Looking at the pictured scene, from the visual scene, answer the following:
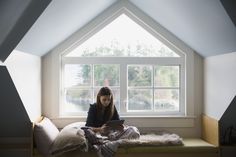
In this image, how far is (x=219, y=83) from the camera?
370cm

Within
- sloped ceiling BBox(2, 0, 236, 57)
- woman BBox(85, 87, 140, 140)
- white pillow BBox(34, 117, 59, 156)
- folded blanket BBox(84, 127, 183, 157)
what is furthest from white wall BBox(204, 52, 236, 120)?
white pillow BBox(34, 117, 59, 156)

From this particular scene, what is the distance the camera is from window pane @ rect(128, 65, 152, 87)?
170 inches

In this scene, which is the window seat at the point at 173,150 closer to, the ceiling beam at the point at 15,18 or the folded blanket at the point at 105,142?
the folded blanket at the point at 105,142

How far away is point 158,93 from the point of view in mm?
4336

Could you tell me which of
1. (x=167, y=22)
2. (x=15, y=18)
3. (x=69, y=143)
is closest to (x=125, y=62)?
(x=167, y=22)

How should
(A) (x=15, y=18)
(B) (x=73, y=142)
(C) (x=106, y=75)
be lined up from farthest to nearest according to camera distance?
1. (C) (x=106, y=75)
2. (B) (x=73, y=142)
3. (A) (x=15, y=18)

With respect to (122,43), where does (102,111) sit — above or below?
below

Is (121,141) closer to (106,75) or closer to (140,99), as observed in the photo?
(140,99)

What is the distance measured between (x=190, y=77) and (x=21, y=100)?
2.16 meters

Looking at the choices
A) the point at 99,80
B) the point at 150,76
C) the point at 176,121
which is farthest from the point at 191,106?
the point at 99,80

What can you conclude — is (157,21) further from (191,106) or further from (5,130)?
(5,130)

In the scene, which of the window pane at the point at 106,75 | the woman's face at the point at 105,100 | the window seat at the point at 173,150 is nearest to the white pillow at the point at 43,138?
the window seat at the point at 173,150

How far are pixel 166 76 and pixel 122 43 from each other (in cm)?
73

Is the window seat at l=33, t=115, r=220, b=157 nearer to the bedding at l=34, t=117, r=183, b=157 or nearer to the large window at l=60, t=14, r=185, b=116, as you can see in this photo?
the bedding at l=34, t=117, r=183, b=157
